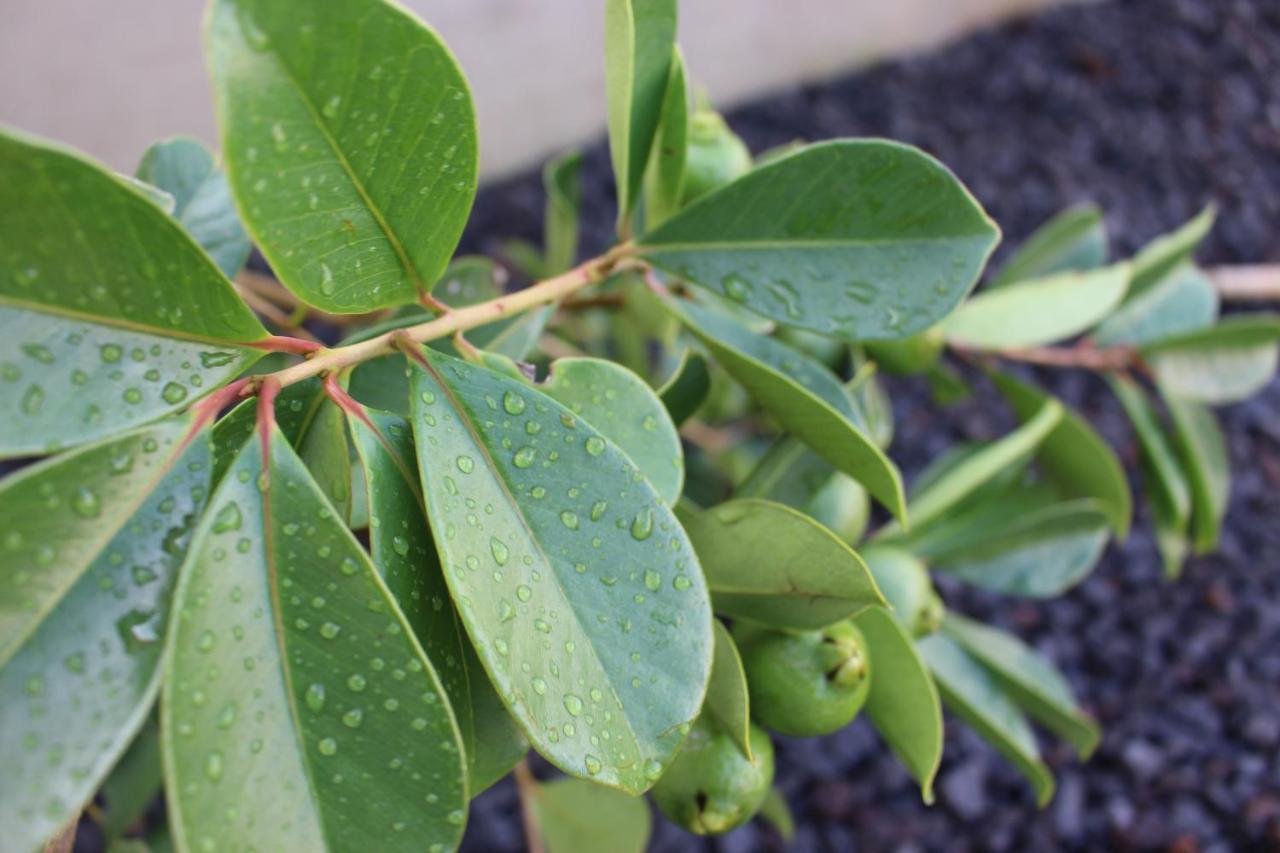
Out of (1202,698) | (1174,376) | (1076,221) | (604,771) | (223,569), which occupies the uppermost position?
(223,569)

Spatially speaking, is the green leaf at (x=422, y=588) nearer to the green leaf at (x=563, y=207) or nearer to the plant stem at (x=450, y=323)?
the plant stem at (x=450, y=323)

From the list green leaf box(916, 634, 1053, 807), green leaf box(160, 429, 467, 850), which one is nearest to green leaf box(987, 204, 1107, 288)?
green leaf box(916, 634, 1053, 807)

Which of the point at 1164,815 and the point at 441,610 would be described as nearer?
the point at 441,610

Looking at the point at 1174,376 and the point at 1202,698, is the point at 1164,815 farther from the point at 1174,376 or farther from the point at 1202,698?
the point at 1174,376

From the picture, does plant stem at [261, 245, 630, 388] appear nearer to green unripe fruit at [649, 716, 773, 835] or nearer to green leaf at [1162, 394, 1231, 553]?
green unripe fruit at [649, 716, 773, 835]

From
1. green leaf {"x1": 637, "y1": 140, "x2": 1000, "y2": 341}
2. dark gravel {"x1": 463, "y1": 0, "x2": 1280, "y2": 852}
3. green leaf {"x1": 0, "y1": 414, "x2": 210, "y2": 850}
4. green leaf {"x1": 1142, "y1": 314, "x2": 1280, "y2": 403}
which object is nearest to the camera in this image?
green leaf {"x1": 0, "y1": 414, "x2": 210, "y2": 850}

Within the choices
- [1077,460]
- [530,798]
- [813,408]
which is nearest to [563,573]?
[813,408]

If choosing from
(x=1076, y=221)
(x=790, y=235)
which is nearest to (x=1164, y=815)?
(x=1076, y=221)
